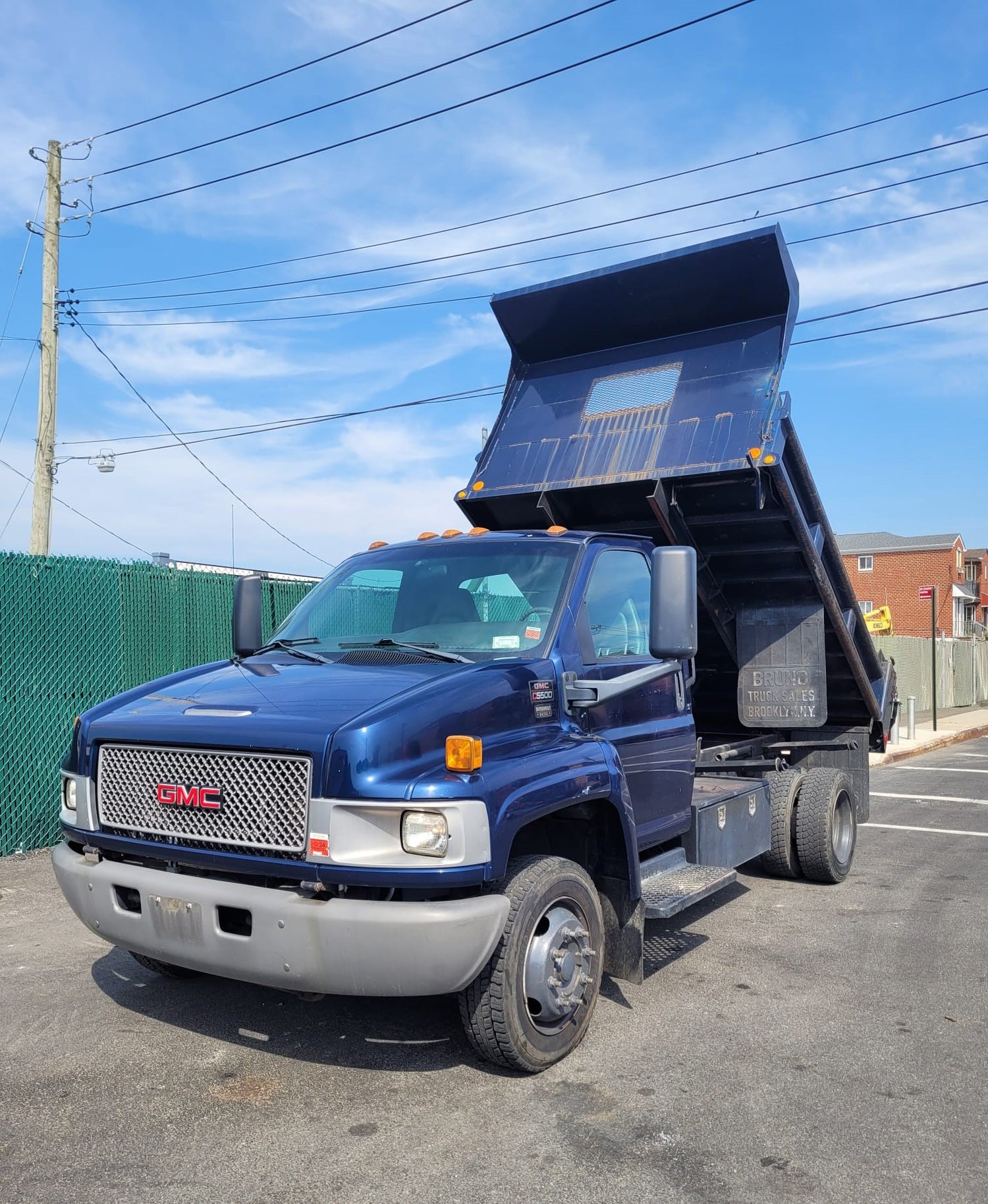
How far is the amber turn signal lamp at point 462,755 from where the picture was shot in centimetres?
356

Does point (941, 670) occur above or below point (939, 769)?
above

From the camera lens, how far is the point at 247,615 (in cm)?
522

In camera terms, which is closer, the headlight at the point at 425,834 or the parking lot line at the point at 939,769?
the headlight at the point at 425,834

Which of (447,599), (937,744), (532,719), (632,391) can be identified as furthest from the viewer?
(937,744)

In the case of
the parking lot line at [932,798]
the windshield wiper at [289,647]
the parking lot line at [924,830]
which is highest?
the windshield wiper at [289,647]

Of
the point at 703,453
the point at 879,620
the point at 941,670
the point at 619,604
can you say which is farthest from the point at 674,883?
the point at 941,670

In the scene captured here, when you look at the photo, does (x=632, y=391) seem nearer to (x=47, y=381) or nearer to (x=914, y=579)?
(x=47, y=381)

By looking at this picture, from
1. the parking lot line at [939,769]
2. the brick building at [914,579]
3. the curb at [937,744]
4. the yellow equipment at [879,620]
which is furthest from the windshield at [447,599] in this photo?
the brick building at [914,579]

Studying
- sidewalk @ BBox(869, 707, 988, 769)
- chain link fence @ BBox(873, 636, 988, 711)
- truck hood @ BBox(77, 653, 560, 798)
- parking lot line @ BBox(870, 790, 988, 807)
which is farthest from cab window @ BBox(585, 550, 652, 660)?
chain link fence @ BBox(873, 636, 988, 711)

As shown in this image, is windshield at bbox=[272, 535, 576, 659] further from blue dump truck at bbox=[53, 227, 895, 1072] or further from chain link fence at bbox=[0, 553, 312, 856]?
chain link fence at bbox=[0, 553, 312, 856]

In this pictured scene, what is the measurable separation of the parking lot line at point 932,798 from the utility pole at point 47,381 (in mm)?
12648

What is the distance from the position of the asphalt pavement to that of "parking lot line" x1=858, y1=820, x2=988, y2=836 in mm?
3979

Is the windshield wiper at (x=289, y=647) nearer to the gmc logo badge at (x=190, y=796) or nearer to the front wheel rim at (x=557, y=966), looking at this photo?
the gmc logo badge at (x=190, y=796)

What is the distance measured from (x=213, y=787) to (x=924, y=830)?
817 cm
